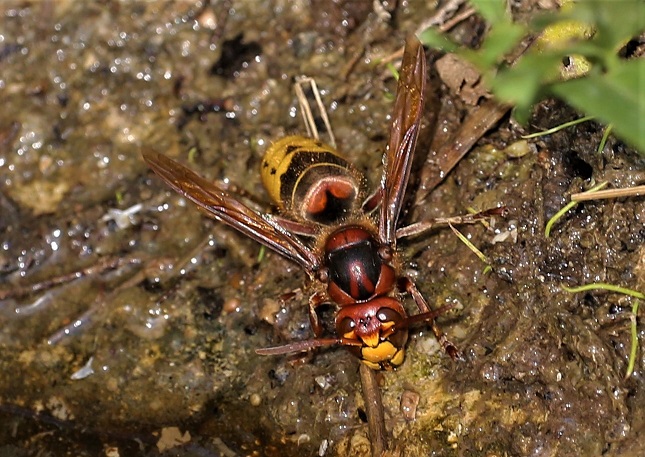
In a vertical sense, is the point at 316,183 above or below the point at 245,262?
above

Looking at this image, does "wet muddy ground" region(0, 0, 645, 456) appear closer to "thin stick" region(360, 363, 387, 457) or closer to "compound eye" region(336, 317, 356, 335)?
"thin stick" region(360, 363, 387, 457)

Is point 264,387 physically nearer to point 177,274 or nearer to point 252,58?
point 177,274

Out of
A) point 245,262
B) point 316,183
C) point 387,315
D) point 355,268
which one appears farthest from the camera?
point 245,262

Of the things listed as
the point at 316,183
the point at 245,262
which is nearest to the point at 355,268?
the point at 316,183

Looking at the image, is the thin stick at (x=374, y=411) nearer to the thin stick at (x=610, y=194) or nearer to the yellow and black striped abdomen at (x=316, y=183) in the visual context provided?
the yellow and black striped abdomen at (x=316, y=183)

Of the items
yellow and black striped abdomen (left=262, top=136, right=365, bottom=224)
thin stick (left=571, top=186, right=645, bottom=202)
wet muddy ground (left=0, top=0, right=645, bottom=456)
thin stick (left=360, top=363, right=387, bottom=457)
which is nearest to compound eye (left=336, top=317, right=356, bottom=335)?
thin stick (left=360, top=363, right=387, bottom=457)

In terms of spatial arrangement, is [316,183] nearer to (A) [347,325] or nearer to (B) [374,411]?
(A) [347,325]
